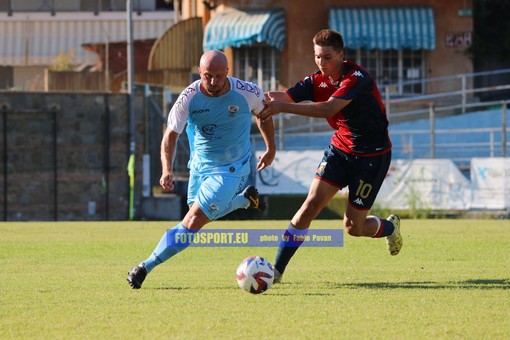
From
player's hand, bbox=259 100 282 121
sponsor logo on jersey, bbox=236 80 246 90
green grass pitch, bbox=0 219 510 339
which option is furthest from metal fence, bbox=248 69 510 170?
player's hand, bbox=259 100 282 121

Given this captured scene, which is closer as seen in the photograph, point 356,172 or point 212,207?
point 212,207

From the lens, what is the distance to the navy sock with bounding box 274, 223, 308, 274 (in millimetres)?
10820

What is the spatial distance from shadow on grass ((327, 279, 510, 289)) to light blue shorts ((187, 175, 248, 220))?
1255mm

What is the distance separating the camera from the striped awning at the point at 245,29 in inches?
1438

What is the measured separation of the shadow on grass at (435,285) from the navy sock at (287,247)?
1.52 feet

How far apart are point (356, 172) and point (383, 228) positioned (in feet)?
3.42

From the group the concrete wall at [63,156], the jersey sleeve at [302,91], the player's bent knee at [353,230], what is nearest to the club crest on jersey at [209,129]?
the jersey sleeve at [302,91]

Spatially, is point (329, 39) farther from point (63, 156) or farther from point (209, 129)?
point (63, 156)

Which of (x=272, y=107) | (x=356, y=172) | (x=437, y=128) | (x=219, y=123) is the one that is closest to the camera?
(x=272, y=107)

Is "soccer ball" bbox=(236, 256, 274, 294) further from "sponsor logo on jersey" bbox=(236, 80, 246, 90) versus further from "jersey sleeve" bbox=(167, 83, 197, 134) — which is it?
"sponsor logo on jersey" bbox=(236, 80, 246, 90)

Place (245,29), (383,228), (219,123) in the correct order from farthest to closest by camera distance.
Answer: (245,29), (383,228), (219,123)

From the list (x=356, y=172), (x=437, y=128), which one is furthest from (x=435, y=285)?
(x=437, y=128)

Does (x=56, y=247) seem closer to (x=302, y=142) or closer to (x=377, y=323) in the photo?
(x=377, y=323)

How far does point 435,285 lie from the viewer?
10.7 metres
